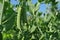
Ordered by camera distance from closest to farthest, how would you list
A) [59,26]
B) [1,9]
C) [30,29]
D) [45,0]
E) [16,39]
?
[1,9] < [16,39] < [30,29] < [45,0] < [59,26]

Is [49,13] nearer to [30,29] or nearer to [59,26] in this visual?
[59,26]

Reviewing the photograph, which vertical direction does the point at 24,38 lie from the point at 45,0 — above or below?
below

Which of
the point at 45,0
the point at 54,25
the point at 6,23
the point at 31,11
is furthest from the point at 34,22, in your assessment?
the point at 6,23

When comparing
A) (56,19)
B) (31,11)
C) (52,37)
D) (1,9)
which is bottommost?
(52,37)

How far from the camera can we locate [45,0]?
1.74 meters

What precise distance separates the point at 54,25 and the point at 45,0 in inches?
12.8

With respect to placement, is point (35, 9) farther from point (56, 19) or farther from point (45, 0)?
point (56, 19)

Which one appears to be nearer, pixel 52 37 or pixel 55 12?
pixel 52 37

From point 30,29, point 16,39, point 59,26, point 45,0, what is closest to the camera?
point 16,39

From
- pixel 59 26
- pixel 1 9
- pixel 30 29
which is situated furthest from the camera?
pixel 59 26

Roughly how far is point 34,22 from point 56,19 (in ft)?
1.27

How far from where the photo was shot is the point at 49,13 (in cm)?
194

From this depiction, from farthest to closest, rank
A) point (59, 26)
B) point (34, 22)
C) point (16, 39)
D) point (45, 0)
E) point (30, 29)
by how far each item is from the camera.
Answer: point (59, 26)
point (45, 0)
point (34, 22)
point (30, 29)
point (16, 39)

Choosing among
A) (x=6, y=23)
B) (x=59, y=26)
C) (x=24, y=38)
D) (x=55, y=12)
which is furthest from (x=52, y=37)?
(x=6, y=23)
